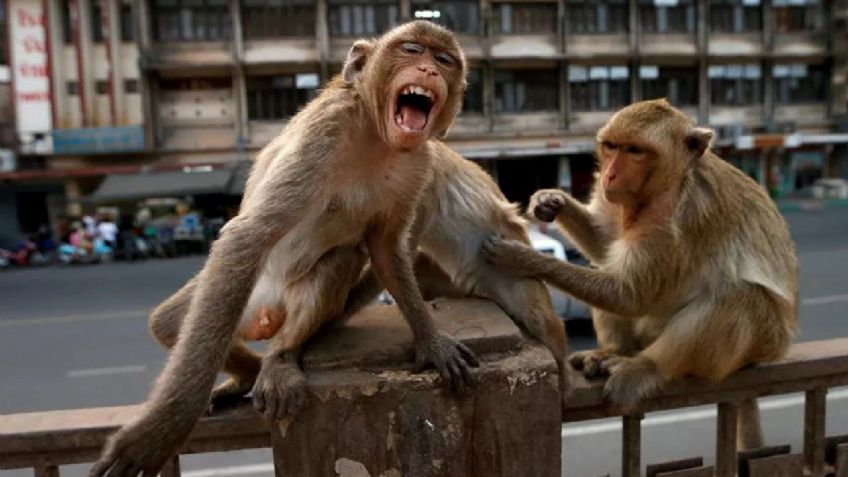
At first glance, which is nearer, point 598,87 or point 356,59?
point 356,59

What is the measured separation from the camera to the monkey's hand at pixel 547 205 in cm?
293

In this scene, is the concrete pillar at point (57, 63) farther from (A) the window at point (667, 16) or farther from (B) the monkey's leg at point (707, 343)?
(B) the monkey's leg at point (707, 343)

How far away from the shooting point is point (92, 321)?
12.7 metres

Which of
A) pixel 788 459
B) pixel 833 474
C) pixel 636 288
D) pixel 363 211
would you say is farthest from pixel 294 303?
pixel 833 474

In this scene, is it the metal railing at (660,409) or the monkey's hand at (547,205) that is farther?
the monkey's hand at (547,205)

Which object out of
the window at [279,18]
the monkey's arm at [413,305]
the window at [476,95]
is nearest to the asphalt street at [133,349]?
the monkey's arm at [413,305]

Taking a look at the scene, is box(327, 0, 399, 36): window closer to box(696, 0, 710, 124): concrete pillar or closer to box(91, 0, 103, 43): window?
box(91, 0, 103, 43): window

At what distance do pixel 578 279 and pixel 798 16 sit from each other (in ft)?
93.3

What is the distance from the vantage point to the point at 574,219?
3.09 meters

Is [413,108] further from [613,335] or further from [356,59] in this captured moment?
[613,335]

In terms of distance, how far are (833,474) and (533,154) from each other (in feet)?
72.0

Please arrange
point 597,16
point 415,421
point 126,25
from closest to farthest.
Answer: point 415,421, point 126,25, point 597,16

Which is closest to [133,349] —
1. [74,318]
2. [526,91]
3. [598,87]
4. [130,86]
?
[74,318]

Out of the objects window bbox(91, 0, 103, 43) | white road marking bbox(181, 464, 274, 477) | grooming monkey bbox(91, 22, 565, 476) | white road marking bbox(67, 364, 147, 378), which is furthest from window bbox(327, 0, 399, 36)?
grooming monkey bbox(91, 22, 565, 476)
